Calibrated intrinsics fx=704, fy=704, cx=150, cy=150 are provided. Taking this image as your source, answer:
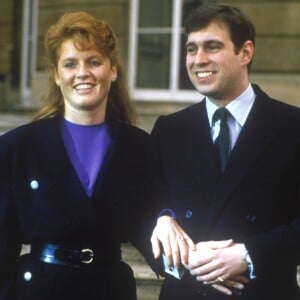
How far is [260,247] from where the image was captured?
2.16 meters

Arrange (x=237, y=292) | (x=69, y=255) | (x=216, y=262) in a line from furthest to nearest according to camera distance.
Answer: (x=69, y=255) < (x=237, y=292) < (x=216, y=262)

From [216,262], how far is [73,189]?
0.70 m

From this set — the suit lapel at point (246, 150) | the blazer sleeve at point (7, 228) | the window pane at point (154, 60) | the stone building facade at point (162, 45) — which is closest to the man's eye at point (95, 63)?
the blazer sleeve at point (7, 228)

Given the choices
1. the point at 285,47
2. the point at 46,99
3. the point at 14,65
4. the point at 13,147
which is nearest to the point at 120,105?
the point at 46,99

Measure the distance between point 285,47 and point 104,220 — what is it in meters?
6.23

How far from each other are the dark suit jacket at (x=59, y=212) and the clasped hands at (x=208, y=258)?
418mm

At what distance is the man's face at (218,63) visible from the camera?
7.34 feet

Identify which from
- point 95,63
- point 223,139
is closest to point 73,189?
point 95,63

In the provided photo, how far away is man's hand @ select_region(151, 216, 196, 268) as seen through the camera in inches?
85.8

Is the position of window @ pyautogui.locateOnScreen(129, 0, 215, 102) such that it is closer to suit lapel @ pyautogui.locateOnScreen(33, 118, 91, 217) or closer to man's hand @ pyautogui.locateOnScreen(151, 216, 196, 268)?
suit lapel @ pyautogui.locateOnScreen(33, 118, 91, 217)

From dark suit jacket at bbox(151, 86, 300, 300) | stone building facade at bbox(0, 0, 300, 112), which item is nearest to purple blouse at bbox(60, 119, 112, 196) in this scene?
dark suit jacket at bbox(151, 86, 300, 300)

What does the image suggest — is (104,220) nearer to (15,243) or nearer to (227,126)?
(15,243)

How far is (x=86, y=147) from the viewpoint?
8.79 ft

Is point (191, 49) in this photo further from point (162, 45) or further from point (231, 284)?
point (162, 45)
